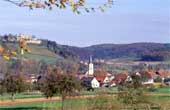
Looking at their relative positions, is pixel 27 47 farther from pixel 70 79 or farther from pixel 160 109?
pixel 70 79

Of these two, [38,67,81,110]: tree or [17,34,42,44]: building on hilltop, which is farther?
[38,67,81,110]: tree

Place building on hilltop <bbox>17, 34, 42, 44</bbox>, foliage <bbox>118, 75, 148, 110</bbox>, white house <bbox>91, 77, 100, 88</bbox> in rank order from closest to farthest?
building on hilltop <bbox>17, 34, 42, 44</bbox> → foliage <bbox>118, 75, 148, 110</bbox> → white house <bbox>91, 77, 100, 88</bbox>

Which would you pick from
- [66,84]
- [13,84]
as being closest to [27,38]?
[66,84]

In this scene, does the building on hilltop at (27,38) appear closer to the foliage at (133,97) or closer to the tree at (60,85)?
the foliage at (133,97)

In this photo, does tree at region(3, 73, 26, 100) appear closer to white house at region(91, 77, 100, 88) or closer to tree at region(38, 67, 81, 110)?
tree at region(38, 67, 81, 110)

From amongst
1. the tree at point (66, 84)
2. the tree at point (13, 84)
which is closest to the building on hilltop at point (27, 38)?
the tree at point (66, 84)

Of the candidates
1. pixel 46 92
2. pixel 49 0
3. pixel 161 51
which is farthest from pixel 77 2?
pixel 161 51

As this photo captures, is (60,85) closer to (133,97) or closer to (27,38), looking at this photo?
(133,97)

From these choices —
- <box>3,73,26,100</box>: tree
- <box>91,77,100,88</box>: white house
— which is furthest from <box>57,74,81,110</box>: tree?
<box>91,77,100,88</box>: white house

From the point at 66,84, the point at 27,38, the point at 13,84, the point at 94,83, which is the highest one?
the point at 27,38

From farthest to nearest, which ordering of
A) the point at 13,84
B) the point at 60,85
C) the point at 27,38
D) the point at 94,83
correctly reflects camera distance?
1. the point at 94,83
2. the point at 13,84
3. the point at 60,85
4. the point at 27,38

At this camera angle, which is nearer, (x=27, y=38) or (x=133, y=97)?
(x=27, y=38)

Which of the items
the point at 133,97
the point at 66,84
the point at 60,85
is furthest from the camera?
the point at 60,85

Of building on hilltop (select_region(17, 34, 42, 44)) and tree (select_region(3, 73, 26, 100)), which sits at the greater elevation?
building on hilltop (select_region(17, 34, 42, 44))
